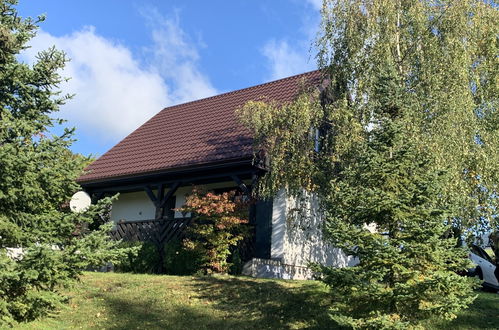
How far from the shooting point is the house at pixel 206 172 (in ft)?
52.5

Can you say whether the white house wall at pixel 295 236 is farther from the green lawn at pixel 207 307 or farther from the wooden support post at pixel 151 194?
the wooden support post at pixel 151 194

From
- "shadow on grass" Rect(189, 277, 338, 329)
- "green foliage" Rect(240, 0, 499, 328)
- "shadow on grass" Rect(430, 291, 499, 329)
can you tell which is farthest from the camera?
"shadow on grass" Rect(189, 277, 338, 329)

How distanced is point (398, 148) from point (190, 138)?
38.2 ft

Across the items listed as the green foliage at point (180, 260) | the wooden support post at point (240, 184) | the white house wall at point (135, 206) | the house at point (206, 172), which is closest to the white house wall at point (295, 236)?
the house at point (206, 172)

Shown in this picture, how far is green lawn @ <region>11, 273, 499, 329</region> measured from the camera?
10.2 metres

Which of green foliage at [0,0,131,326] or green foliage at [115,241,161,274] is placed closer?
green foliage at [0,0,131,326]

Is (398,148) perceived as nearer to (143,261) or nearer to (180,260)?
(180,260)

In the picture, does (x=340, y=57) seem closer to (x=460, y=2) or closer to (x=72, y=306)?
(x=460, y=2)

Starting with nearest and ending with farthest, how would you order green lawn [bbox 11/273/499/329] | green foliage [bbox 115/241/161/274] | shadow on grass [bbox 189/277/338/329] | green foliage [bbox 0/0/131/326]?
green foliage [bbox 0/0/131/326]
green lawn [bbox 11/273/499/329]
shadow on grass [bbox 189/277/338/329]
green foliage [bbox 115/241/161/274]

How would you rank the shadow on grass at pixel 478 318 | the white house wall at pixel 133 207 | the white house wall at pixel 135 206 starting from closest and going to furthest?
1. the shadow on grass at pixel 478 318
2. the white house wall at pixel 135 206
3. the white house wall at pixel 133 207

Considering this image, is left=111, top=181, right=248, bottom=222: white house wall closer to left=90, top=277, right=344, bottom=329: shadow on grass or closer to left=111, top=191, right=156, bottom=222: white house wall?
left=111, top=191, right=156, bottom=222: white house wall

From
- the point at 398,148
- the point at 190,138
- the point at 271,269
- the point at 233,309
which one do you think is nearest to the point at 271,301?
the point at 233,309

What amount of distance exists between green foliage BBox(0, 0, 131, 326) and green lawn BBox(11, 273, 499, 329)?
1.55m

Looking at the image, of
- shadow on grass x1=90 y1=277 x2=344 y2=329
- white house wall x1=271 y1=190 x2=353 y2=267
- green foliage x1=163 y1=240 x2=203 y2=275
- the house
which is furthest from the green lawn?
white house wall x1=271 y1=190 x2=353 y2=267
